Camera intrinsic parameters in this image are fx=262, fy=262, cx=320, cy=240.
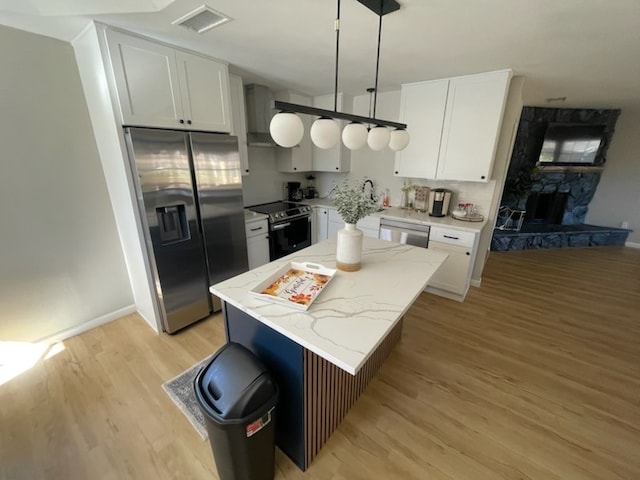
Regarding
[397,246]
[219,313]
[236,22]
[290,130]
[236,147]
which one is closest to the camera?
[290,130]

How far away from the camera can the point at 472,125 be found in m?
2.68

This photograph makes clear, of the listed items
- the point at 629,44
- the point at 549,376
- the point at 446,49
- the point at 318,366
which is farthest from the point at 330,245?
the point at 629,44

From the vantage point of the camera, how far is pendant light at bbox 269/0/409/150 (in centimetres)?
115

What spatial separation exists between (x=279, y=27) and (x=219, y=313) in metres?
2.50

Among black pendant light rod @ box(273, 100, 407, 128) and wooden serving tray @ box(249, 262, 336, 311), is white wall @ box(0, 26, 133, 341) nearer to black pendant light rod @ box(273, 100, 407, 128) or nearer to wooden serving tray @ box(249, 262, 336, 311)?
wooden serving tray @ box(249, 262, 336, 311)

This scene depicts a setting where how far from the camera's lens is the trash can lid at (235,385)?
1.06 meters

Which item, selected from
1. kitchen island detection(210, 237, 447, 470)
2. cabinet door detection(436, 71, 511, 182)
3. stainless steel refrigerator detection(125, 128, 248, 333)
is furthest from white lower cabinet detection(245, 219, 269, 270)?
cabinet door detection(436, 71, 511, 182)

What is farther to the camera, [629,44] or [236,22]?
[629,44]

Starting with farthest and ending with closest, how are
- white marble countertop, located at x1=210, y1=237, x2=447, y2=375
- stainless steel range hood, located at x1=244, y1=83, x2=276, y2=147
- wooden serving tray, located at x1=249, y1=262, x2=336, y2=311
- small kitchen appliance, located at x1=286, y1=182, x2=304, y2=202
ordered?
small kitchen appliance, located at x1=286, y1=182, x2=304, y2=202 → stainless steel range hood, located at x1=244, y1=83, x2=276, y2=147 → wooden serving tray, located at x1=249, y1=262, x2=336, y2=311 → white marble countertop, located at x1=210, y1=237, x2=447, y2=375

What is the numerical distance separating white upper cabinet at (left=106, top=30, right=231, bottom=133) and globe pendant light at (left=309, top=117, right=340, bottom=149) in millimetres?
1495

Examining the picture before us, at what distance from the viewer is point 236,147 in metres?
2.43

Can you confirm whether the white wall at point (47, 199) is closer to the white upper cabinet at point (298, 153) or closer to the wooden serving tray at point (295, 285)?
the wooden serving tray at point (295, 285)

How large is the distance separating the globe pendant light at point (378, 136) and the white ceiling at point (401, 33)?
713 mm

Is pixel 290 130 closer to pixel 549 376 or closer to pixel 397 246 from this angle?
pixel 397 246
